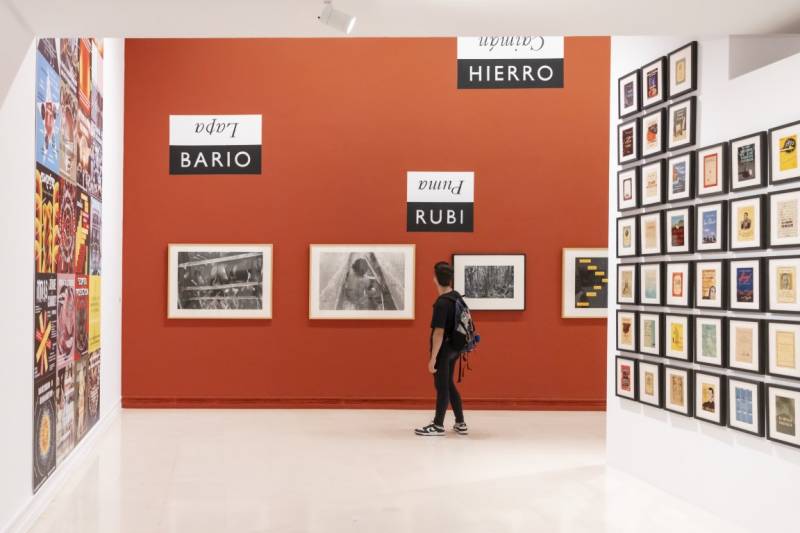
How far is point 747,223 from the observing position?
4.60 m

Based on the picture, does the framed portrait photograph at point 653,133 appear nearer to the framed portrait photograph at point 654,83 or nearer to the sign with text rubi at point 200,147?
the framed portrait photograph at point 654,83

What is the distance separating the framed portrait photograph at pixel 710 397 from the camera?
4.82 meters

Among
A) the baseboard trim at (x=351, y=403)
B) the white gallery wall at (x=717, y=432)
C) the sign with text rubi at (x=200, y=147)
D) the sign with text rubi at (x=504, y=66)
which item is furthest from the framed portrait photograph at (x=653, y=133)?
the sign with text rubi at (x=200, y=147)

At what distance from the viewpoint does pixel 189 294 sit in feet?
29.2

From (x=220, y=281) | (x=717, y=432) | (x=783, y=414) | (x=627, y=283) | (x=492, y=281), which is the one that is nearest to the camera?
(x=783, y=414)

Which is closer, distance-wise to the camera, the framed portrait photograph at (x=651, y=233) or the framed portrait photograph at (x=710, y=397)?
the framed portrait photograph at (x=710, y=397)

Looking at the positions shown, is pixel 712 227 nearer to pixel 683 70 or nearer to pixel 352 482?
pixel 683 70

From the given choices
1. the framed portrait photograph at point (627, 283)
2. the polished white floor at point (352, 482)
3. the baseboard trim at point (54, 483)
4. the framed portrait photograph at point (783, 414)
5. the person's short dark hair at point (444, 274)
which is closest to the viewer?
the framed portrait photograph at point (783, 414)

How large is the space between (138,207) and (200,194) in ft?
2.31

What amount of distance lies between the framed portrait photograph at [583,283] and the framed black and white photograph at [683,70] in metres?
3.72

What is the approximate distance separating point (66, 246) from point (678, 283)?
428 centimetres

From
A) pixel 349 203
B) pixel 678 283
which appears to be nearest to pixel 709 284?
pixel 678 283

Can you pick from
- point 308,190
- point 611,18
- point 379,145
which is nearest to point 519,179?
point 379,145

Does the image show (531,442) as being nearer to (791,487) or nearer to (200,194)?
(791,487)
